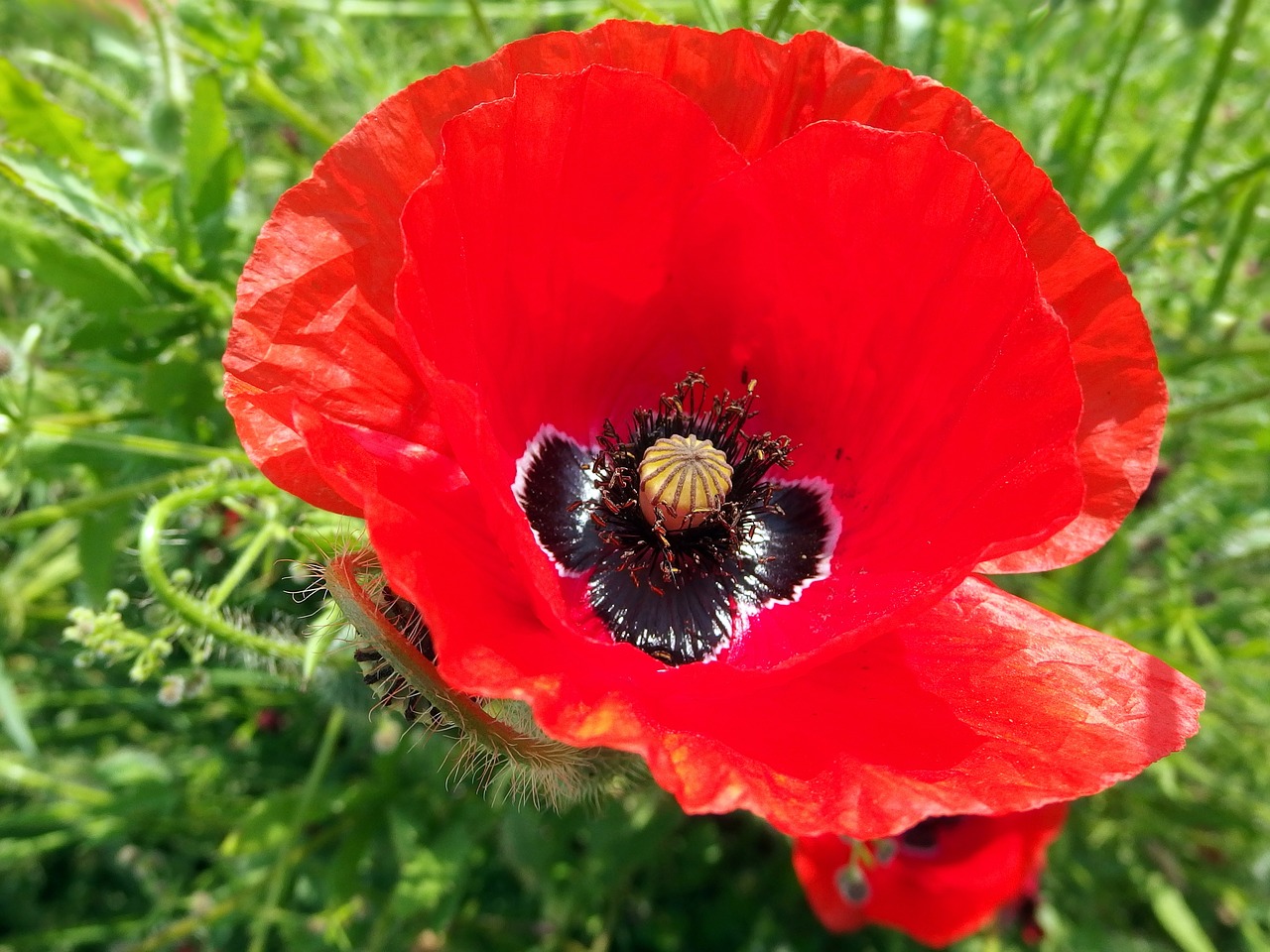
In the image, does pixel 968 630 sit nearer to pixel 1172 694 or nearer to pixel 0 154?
pixel 1172 694

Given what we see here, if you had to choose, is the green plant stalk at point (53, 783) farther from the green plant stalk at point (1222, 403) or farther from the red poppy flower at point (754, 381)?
the green plant stalk at point (1222, 403)

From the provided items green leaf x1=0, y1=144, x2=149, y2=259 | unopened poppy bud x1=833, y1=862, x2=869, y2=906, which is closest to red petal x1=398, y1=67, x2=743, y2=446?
green leaf x1=0, y1=144, x2=149, y2=259

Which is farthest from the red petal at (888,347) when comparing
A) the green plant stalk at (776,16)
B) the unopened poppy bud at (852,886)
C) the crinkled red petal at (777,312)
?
the unopened poppy bud at (852,886)

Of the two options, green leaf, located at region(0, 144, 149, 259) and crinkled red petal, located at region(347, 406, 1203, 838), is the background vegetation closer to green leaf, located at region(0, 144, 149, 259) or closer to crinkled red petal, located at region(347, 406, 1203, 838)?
green leaf, located at region(0, 144, 149, 259)

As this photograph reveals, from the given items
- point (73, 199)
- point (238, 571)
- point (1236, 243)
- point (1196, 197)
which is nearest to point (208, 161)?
point (73, 199)

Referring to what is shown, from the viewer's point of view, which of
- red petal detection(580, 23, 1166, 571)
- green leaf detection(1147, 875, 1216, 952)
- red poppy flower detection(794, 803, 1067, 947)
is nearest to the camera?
red petal detection(580, 23, 1166, 571)

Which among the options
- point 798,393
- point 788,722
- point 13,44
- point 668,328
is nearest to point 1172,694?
point 788,722
